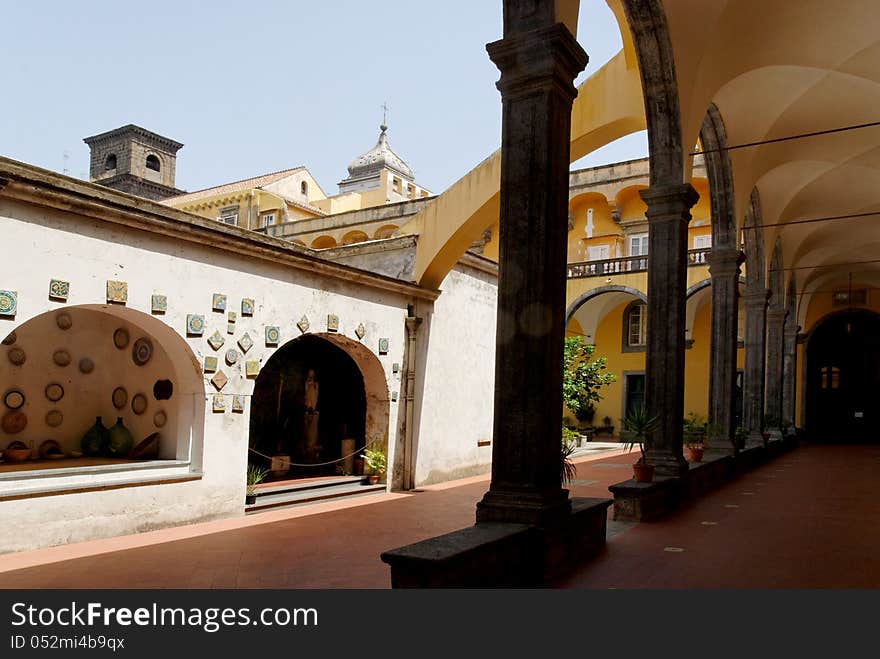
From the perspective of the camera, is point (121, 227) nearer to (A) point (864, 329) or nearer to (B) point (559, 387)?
(B) point (559, 387)

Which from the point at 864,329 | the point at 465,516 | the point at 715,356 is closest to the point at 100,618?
the point at 465,516

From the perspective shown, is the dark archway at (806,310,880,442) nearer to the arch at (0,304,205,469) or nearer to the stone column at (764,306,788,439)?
the stone column at (764,306,788,439)

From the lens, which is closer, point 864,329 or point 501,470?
point 501,470

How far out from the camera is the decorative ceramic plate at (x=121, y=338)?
9.13 m

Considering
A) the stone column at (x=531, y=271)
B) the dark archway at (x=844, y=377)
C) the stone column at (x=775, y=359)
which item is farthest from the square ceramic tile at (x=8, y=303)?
the dark archway at (x=844, y=377)

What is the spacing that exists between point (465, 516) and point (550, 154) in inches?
203

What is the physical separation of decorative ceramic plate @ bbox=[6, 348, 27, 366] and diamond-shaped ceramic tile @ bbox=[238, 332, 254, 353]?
2330 mm

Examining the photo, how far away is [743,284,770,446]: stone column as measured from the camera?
16.7 m

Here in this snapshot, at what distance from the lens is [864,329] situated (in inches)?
1038

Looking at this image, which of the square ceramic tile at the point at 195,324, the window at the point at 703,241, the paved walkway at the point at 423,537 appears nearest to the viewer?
the paved walkway at the point at 423,537

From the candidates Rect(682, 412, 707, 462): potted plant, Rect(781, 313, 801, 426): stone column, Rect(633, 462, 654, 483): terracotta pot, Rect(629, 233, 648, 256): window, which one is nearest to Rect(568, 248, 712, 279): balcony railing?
Rect(629, 233, 648, 256): window

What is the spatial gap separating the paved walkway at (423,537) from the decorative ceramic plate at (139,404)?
5.89 feet

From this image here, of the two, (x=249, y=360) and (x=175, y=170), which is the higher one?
(x=175, y=170)

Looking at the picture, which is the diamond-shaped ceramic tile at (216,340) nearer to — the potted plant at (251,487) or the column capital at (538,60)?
the potted plant at (251,487)
